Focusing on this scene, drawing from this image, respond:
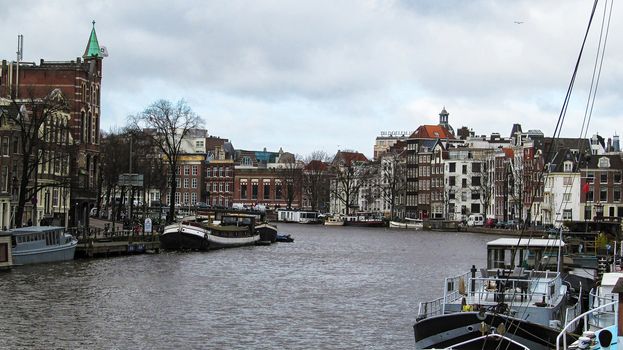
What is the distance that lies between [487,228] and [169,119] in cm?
5817

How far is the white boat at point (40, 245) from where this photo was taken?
69250 mm

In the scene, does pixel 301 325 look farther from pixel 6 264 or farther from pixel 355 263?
pixel 355 263

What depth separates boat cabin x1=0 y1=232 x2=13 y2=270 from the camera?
212ft

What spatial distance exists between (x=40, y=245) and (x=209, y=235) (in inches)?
1213

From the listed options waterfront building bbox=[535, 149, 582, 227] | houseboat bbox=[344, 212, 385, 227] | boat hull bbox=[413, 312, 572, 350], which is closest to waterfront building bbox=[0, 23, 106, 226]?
waterfront building bbox=[535, 149, 582, 227]

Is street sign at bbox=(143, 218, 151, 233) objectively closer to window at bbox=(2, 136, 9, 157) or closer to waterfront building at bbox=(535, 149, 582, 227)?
window at bbox=(2, 136, 9, 157)

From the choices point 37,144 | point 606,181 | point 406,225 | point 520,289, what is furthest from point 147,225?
point 406,225

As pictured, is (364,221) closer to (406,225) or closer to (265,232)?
(406,225)

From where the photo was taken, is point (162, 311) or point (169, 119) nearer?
point (162, 311)

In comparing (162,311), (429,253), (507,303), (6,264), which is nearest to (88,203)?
(429,253)

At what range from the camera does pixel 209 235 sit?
3994 inches

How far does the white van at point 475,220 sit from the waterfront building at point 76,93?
3156 inches

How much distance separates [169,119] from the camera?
5074 inches

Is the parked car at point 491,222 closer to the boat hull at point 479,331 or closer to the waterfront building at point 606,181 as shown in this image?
the waterfront building at point 606,181
